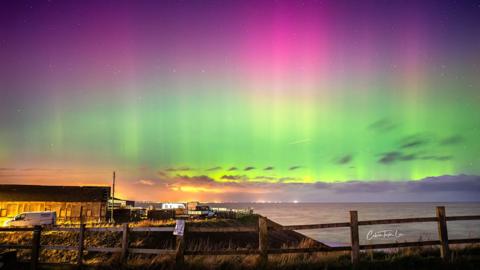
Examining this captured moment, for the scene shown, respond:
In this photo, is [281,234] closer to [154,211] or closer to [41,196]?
[154,211]

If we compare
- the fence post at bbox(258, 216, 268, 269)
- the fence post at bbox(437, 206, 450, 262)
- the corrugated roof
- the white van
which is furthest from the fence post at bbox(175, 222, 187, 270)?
the corrugated roof

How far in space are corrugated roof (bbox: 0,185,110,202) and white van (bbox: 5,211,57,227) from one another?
7277 mm

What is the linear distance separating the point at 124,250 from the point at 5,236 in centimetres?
2139

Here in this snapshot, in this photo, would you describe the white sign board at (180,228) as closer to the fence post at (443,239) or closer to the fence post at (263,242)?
the fence post at (263,242)

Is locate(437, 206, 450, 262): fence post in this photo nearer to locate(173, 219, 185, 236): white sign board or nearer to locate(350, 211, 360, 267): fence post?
locate(350, 211, 360, 267): fence post

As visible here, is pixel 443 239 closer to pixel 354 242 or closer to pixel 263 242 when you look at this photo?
pixel 354 242

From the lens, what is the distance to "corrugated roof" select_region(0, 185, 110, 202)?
161 ft

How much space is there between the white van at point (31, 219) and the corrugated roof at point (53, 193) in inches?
287

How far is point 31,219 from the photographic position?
41.7 metres

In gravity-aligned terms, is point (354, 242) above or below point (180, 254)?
above

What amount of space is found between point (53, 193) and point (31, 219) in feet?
28.0

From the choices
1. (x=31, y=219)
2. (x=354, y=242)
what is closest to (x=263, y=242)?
(x=354, y=242)

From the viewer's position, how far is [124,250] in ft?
39.8

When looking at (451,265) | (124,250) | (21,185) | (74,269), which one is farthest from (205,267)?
(21,185)
